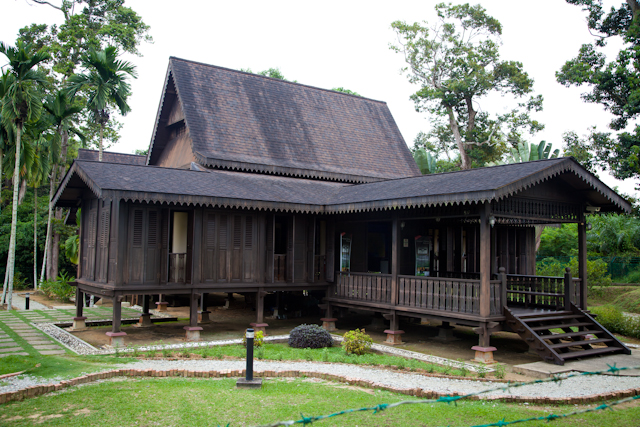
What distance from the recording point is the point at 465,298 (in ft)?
42.7

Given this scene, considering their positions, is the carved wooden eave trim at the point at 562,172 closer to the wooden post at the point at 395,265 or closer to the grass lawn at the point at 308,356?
the wooden post at the point at 395,265

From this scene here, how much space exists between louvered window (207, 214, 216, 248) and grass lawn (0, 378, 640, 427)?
652cm

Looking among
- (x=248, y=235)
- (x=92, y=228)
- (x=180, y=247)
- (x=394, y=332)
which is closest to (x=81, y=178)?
(x=92, y=228)

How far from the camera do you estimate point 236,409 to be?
295 inches

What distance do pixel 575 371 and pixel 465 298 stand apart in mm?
2961

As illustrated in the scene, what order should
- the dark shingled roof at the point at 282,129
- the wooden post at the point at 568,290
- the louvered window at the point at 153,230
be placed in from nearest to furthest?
the wooden post at the point at 568,290 → the louvered window at the point at 153,230 → the dark shingled roof at the point at 282,129

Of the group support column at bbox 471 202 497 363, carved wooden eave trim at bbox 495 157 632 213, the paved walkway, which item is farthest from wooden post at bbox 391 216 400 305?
the paved walkway

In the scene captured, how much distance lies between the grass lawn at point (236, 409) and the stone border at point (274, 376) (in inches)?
6.8

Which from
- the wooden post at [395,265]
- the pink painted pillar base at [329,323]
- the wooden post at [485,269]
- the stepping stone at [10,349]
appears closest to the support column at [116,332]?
the stepping stone at [10,349]

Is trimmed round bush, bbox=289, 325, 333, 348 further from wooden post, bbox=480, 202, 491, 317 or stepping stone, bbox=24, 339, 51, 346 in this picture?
stepping stone, bbox=24, 339, 51, 346

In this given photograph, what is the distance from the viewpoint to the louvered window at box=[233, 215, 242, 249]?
1566cm

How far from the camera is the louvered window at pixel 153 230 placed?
14.3 m

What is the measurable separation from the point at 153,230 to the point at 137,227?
16.9 inches

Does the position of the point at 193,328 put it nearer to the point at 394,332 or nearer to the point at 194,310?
the point at 194,310
